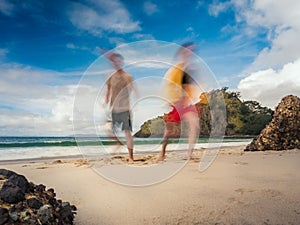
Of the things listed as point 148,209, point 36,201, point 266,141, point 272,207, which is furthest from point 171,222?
point 266,141

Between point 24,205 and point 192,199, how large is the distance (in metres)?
1.45

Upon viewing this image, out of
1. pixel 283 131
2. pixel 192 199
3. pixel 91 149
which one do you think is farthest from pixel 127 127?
pixel 283 131

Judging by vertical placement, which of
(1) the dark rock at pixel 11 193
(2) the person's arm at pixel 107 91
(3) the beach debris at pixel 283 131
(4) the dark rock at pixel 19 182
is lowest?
(1) the dark rock at pixel 11 193

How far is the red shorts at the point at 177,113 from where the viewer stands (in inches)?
189

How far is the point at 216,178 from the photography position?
136 inches

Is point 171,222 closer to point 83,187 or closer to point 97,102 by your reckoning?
point 83,187

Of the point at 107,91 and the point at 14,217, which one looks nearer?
the point at 14,217

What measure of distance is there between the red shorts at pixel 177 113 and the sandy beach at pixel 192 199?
4.36 ft

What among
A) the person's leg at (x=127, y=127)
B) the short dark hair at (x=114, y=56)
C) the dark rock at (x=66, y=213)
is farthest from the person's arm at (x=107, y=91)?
the dark rock at (x=66, y=213)

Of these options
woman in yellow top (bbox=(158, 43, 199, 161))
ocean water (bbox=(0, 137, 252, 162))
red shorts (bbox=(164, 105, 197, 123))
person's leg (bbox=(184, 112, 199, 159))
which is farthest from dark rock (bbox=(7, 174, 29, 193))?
person's leg (bbox=(184, 112, 199, 159))

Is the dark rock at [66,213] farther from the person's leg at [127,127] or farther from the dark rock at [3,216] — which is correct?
the person's leg at [127,127]

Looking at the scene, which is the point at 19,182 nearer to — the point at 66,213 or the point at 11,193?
the point at 11,193

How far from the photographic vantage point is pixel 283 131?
7.75 metres

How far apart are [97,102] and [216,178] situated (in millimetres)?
1932
